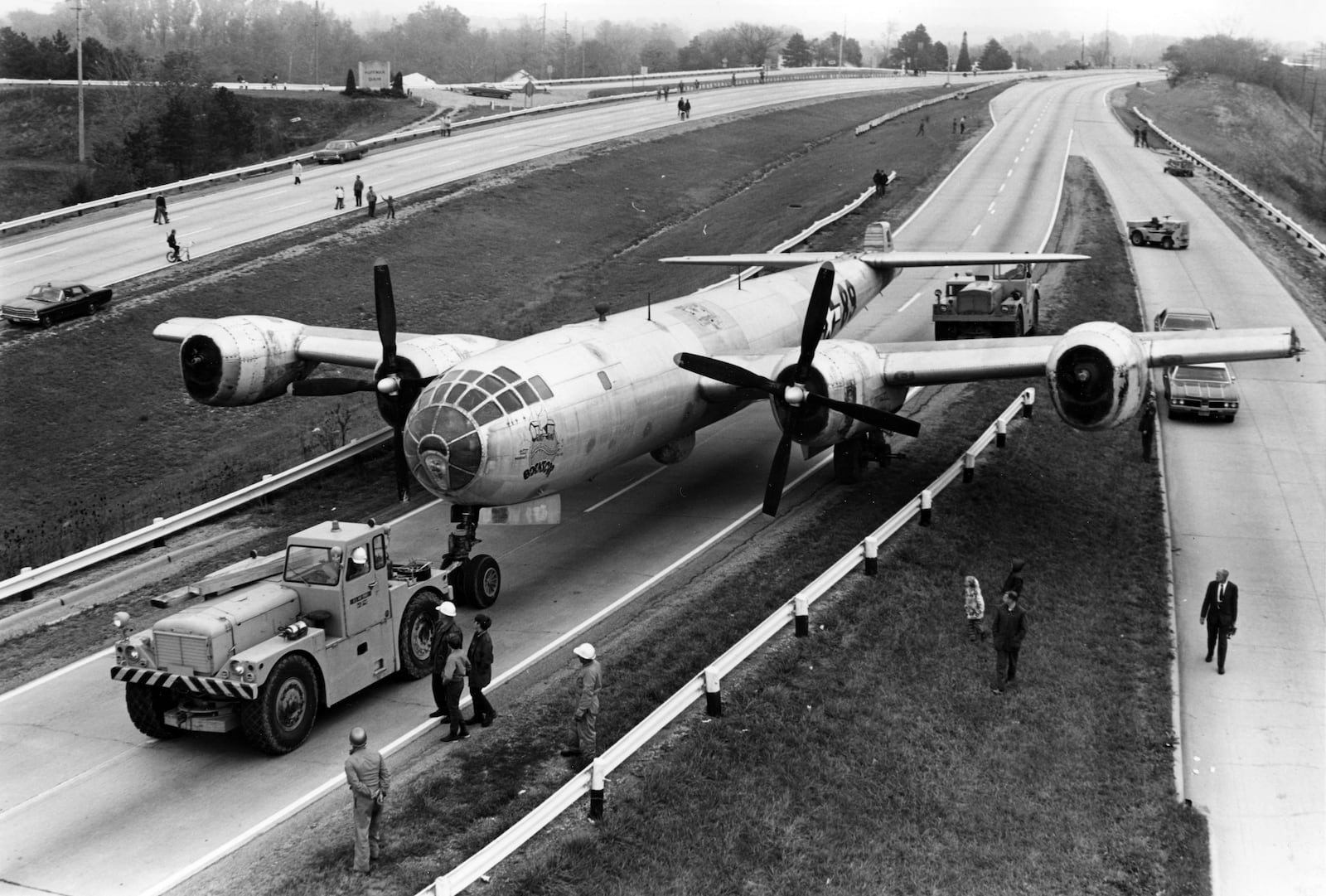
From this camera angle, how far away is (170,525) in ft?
91.3

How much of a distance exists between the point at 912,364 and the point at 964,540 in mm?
4167

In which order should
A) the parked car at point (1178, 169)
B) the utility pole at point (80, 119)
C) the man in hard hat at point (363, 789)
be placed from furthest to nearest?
the utility pole at point (80, 119), the parked car at point (1178, 169), the man in hard hat at point (363, 789)

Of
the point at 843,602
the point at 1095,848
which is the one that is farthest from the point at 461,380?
the point at 1095,848

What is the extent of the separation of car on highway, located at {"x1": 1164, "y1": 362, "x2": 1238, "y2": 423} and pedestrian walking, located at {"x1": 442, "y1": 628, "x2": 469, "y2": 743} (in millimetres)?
25718

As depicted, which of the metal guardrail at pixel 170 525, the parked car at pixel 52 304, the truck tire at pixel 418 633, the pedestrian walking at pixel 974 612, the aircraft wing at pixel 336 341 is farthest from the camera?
the parked car at pixel 52 304

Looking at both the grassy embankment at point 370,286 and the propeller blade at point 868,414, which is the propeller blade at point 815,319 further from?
the grassy embankment at point 370,286

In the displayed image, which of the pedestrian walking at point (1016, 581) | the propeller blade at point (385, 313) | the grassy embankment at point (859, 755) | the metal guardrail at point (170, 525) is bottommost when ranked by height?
the grassy embankment at point (859, 755)

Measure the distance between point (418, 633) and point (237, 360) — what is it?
1228 centimetres

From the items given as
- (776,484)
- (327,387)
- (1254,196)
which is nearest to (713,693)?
(776,484)

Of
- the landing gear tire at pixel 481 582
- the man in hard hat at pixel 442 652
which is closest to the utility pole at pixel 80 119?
the landing gear tire at pixel 481 582

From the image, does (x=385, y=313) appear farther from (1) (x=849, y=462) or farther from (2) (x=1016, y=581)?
(2) (x=1016, y=581)

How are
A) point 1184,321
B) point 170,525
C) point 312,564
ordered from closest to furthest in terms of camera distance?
point 312,564
point 170,525
point 1184,321

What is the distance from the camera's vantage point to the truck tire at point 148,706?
57.9 ft

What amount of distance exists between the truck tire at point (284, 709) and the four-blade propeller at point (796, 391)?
34.5 feet
